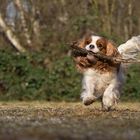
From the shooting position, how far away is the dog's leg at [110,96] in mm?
11297

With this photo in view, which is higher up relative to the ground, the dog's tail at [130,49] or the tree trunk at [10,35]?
the tree trunk at [10,35]

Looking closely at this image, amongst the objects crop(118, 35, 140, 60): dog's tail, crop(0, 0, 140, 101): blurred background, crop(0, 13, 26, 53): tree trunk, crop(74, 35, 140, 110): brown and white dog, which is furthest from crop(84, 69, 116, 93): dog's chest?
crop(0, 13, 26, 53): tree trunk

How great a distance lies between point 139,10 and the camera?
2111 centimetres

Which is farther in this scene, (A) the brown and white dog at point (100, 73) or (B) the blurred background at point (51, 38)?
(B) the blurred background at point (51, 38)

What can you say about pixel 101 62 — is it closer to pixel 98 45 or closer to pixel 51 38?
pixel 98 45

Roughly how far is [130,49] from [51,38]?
8.76 m

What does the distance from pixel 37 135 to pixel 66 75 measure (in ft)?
42.0

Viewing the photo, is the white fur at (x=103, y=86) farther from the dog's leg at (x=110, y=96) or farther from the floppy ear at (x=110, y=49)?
the floppy ear at (x=110, y=49)

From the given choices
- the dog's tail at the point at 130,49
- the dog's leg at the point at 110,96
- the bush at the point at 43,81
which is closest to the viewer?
the dog's leg at the point at 110,96

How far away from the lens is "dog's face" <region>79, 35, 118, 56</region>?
1081 cm

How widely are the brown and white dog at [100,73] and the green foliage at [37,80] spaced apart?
7632 mm

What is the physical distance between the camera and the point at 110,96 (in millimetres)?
11297

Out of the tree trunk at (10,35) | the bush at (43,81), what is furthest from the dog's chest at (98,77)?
the tree trunk at (10,35)

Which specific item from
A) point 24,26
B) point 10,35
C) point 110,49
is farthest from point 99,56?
point 10,35
